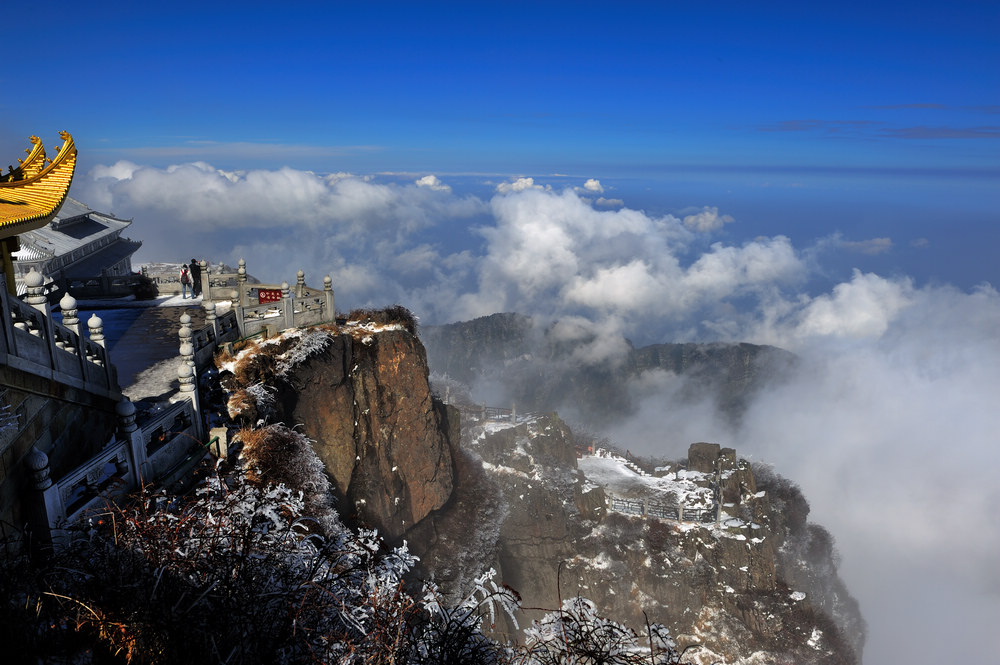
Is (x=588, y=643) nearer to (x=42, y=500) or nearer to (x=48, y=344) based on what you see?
(x=42, y=500)

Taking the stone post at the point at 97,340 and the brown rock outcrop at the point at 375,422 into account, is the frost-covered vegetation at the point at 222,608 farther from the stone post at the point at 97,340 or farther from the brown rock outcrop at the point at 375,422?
the brown rock outcrop at the point at 375,422

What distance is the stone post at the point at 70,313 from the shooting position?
1073cm

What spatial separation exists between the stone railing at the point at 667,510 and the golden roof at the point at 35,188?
119ft

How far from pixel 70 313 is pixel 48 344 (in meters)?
1.35

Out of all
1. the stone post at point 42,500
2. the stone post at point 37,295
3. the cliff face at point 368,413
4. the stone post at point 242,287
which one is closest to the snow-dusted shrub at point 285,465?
the cliff face at point 368,413

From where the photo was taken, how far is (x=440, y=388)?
72188 millimetres

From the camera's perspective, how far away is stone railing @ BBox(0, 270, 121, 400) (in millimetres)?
8961

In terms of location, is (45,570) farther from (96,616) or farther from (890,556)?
(890,556)

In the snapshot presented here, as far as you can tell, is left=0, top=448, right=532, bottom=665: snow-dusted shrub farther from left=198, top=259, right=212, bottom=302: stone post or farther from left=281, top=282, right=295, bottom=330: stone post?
left=198, top=259, right=212, bottom=302: stone post

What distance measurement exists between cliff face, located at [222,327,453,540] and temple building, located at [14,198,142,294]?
13067 mm

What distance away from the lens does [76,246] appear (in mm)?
32719

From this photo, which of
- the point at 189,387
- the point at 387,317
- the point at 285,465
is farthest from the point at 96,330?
the point at 387,317

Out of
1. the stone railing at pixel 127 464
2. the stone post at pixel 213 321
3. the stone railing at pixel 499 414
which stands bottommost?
the stone railing at pixel 499 414

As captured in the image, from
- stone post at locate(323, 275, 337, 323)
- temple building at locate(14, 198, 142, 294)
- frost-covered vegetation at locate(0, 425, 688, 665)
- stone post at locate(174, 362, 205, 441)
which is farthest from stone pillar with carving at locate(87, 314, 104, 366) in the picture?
temple building at locate(14, 198, 142, 294)
